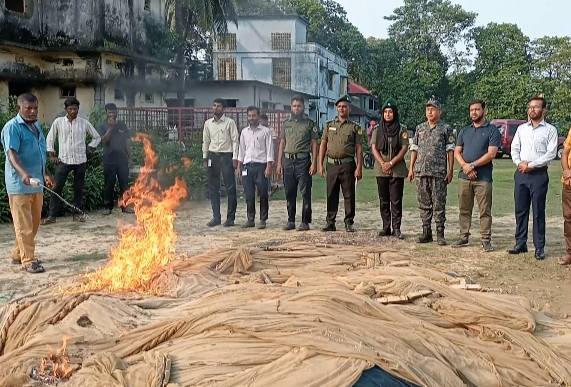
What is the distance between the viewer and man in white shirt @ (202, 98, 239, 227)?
31.0 ft

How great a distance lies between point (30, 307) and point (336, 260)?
224cm

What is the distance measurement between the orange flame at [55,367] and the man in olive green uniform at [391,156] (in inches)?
232

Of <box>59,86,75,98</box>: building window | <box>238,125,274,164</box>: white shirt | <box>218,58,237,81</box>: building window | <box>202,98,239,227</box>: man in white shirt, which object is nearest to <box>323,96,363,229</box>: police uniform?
<box>238,125,274,164</box>: white shirt

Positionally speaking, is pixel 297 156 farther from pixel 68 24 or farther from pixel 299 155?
pixel 68 24

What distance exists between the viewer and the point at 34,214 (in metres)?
→ 6.75

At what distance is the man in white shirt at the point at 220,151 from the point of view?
372 inches

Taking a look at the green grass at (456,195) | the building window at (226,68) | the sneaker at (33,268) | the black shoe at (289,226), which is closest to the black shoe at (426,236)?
the black shoe at (289,226)

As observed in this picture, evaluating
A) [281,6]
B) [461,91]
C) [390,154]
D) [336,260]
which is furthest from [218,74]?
[336,260]

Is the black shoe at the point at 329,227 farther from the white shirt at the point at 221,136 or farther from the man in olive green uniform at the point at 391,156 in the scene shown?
the white shirt at the point at 221,136

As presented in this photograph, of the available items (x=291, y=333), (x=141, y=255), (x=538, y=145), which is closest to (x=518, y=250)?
(x=538, y=145)

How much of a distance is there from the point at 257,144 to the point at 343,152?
4.56 feet

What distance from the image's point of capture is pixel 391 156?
27.8 feet

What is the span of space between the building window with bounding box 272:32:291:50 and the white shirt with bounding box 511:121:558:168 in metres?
31.3

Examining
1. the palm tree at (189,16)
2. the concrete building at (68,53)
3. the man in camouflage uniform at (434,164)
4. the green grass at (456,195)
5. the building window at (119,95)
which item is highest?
the palm tree at (189,16)
